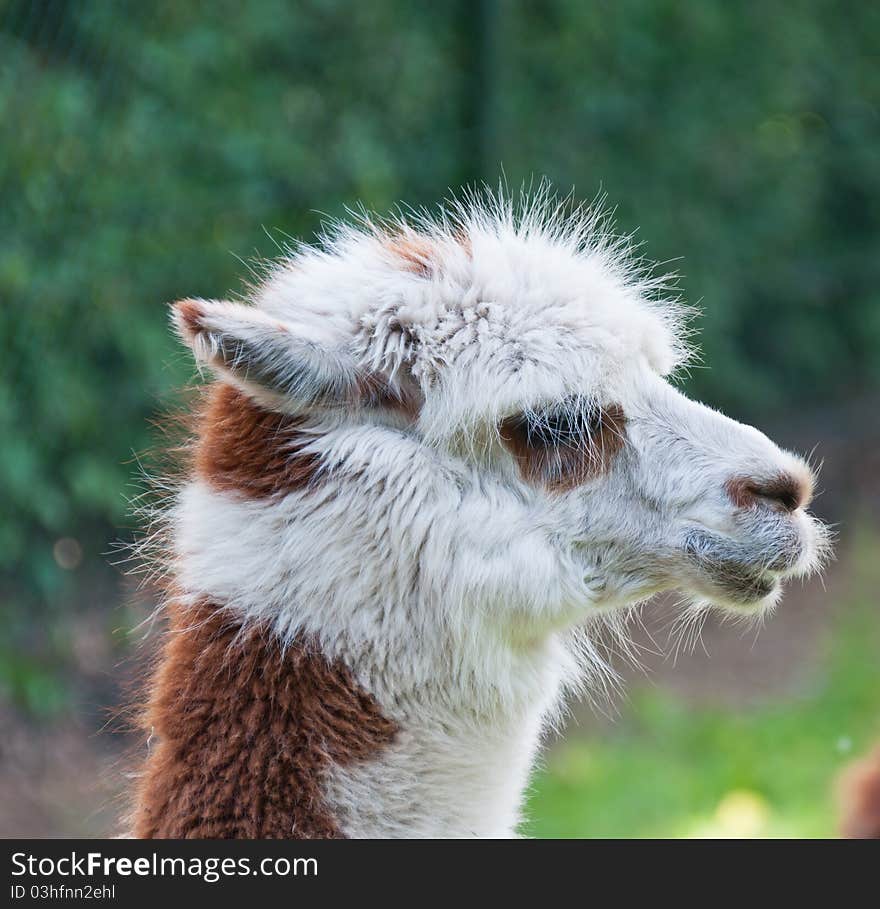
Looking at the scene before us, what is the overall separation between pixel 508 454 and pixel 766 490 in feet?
1.50

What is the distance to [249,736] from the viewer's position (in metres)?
2.08

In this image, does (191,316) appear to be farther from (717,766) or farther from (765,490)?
(717,766)

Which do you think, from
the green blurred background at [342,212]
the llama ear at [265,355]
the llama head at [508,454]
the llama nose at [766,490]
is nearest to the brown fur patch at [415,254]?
the llama head at [508,454]

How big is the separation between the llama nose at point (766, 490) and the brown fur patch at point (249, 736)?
2.36 feet

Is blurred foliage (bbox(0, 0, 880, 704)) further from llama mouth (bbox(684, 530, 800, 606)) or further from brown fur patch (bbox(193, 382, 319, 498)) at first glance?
llama mouth (bbox(684, 530, 800, 606))

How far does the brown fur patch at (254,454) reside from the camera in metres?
2.17

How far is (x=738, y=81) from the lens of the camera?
6.95m

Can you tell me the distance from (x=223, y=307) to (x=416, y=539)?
19.7 inches

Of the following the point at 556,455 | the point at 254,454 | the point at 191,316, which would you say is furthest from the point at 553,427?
the point at 191,316

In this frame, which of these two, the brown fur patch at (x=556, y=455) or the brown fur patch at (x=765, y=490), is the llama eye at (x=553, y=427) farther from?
the brown fur patch at (x=765, y=490)

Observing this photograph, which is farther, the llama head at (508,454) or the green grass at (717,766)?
the green grass at (717,766)

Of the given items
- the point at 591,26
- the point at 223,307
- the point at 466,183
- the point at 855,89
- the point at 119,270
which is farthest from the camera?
the point at 855,89
